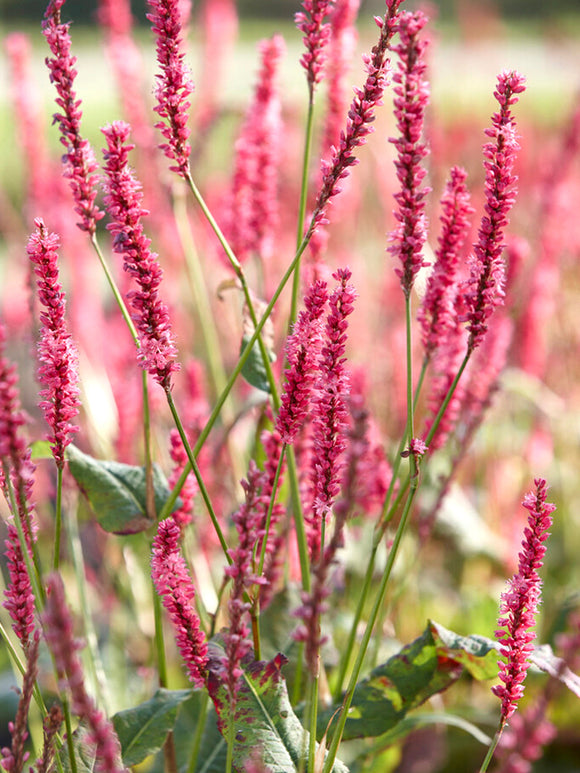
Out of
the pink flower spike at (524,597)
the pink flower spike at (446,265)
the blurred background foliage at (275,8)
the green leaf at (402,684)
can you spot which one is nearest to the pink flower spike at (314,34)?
the pink flower spike at (446,265)

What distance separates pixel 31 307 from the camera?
28.8 inches

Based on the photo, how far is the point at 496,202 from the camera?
546 mm

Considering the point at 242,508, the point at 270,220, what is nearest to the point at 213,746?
the point at 242,508

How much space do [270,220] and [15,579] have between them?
0.51 m

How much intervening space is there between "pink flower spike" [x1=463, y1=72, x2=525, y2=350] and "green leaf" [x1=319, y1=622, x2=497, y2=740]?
1.01 feet

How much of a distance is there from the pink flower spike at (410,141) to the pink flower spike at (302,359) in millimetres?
67

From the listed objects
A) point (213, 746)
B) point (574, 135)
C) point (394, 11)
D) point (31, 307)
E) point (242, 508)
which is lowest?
point (213, 746)

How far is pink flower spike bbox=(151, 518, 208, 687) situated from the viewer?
1.77 ft

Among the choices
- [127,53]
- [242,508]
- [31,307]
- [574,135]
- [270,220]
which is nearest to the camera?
[242,508]

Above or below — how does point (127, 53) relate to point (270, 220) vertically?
above

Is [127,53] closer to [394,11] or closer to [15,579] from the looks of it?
[394,11]

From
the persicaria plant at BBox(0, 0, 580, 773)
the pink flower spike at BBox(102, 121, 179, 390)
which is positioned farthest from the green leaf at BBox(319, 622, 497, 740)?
the pink flower spike at BBox(102, 121, 179, 390)

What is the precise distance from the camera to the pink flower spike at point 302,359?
0.55 meters

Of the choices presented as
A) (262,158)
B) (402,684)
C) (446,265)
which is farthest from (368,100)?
(402,684)
